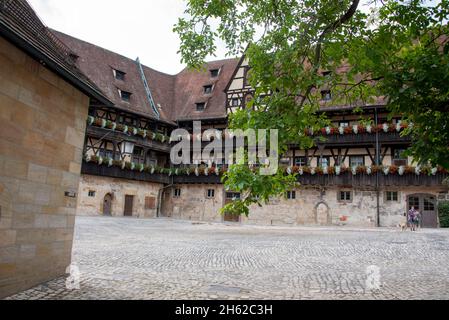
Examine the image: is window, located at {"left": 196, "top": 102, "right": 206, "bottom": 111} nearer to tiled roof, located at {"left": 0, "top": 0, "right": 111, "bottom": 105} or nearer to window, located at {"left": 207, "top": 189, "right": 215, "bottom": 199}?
window, located at {"left": 207, "top": 189, "right": 215, "bottom": 199}

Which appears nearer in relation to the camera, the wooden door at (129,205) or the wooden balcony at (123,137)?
the wooden balcony at (123,137)

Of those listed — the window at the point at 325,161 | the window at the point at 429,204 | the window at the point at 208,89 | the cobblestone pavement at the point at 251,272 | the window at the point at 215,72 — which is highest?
the window at the point at 215,72

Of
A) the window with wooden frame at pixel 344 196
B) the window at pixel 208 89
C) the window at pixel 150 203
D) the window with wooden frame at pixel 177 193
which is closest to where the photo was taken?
the window with wooden frame at pixel 344 196

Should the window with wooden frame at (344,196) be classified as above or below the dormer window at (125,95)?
below

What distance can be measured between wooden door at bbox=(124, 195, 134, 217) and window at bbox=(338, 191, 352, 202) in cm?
1565

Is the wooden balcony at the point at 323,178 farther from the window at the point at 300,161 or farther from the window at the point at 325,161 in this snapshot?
the window at the point at 300,161

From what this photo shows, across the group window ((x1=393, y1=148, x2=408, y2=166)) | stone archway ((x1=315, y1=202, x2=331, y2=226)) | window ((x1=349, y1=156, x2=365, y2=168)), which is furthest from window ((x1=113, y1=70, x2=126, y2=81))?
window ((x1=393, y1=148, x2=408, y2=166))

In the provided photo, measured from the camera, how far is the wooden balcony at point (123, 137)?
28.6 metres

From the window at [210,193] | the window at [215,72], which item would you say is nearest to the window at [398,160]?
the window at [210,193]

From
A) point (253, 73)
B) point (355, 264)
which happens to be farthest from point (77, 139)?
point (355, 264)

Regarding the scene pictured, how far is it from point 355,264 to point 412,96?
18.0ft

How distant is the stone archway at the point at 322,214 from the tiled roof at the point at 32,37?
74.3 ft

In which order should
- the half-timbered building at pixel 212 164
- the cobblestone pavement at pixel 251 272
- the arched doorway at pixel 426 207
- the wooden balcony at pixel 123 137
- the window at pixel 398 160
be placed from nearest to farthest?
1. the cobblestone pavement at pixel 251 272
2. the arched doorway at pixel 426 207
3. the half-timbered building at pixel 212 164
4. the window at pixel 398 160
5. the wooden balcony at pixel 123 137

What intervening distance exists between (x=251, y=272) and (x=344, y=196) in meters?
21.0
